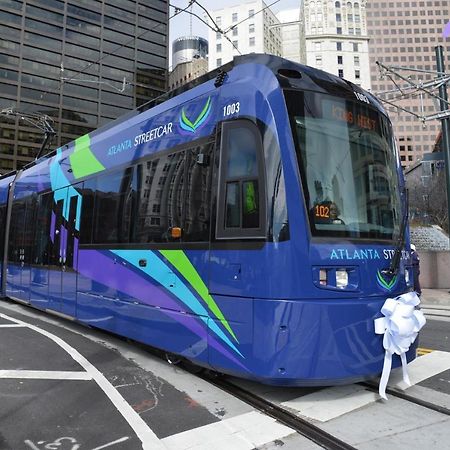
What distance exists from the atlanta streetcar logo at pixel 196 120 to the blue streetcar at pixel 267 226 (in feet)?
0.07

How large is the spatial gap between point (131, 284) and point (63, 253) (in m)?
2.86

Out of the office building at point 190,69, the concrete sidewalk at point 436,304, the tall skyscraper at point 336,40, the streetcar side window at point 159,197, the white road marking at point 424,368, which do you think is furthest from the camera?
the tall skyscraper at point 336,40

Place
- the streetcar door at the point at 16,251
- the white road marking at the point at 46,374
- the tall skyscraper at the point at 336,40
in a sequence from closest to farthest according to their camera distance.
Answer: the white road marking at the point at 46,374 → the streetcar door at the point at 16,251 → the tall skyscraper at the point at 336,40

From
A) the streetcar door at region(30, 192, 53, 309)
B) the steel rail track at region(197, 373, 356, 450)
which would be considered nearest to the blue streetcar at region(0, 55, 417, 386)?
the steel rail track at region(197, 373, 356, 450)

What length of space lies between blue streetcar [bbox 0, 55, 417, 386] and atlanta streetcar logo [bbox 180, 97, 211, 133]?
2cm

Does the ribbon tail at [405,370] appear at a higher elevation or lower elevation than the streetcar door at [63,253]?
lower

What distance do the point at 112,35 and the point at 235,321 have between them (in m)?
93.1

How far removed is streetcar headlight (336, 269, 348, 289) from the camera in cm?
448

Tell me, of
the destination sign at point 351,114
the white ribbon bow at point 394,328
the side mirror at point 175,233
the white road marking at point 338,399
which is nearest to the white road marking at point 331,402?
the white road marking at point 338,399

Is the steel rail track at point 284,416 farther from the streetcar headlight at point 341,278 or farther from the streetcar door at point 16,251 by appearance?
the streetcar door at point 16,251

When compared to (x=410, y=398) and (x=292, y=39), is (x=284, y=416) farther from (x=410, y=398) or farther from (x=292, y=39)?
(x=292, y=39)

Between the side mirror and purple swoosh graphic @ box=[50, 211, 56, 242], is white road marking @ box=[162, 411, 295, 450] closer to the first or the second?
the side mirror

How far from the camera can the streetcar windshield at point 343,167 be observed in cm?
459

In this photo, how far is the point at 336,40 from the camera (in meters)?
110
